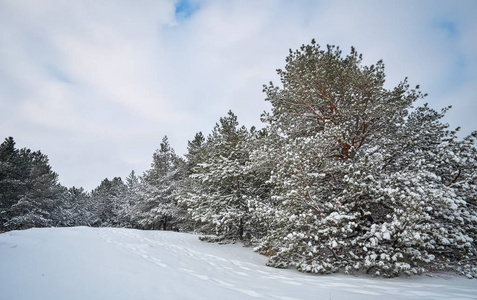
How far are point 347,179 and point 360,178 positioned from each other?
35 centimetres

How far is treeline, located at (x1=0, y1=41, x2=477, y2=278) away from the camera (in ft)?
17.4

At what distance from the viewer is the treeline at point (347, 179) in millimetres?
5305

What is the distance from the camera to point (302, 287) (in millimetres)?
3871

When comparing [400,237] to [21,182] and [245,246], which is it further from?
[21,182]

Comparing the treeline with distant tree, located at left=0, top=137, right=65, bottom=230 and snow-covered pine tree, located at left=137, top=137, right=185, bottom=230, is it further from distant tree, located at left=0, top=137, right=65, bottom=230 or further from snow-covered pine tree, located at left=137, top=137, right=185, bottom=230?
distant tree, located at left=0, top=137, right=65, bottom=230

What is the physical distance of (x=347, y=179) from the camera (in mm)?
5859

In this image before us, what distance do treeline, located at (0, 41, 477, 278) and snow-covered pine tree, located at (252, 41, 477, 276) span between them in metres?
0.04

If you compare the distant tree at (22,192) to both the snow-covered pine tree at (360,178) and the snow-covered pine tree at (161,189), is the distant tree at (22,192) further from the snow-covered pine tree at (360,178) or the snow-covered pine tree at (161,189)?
the snow-covered pine tree at (360,178)

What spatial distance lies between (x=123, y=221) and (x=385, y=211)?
104 feet

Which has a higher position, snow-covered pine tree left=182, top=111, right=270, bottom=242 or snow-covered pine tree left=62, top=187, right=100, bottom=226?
snow-covered pine tree left=182, top=111, right=270, bottom=242

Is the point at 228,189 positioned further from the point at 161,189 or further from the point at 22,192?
the point at 22,192

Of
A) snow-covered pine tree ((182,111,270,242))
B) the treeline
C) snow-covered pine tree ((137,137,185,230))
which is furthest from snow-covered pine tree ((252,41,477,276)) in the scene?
snow-covered pine tree ((137,137,185,230))

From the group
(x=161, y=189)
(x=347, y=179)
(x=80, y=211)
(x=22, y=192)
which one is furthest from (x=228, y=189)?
(x=80, y=211)

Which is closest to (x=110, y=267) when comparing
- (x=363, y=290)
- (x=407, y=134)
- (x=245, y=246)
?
(x=363, y=290)
